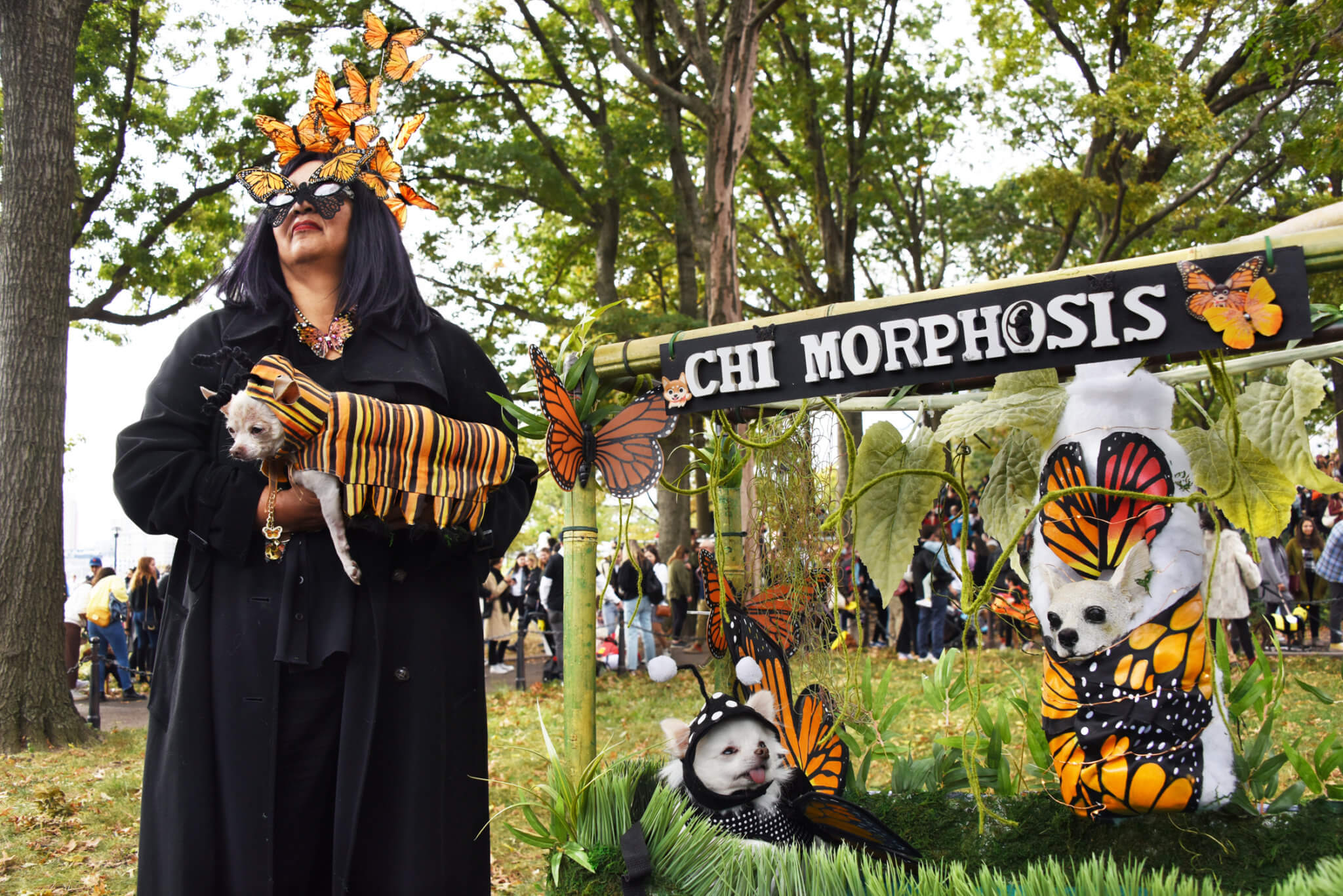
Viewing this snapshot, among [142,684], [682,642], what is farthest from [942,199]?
[142,684]

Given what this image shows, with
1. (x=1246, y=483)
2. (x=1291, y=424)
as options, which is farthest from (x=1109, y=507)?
(x=1291, y=424)

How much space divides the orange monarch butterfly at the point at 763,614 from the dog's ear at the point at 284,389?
1729 mm

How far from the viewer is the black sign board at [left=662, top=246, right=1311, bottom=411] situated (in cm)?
189

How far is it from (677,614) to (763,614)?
21.9 feet

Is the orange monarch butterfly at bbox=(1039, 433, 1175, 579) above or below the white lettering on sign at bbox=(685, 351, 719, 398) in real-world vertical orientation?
below

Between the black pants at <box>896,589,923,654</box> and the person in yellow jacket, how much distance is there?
24.1 feet

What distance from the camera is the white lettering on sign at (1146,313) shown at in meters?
1.95

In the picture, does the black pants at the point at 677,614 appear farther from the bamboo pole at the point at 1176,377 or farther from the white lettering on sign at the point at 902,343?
the white lettering on sign at the point at 902,343

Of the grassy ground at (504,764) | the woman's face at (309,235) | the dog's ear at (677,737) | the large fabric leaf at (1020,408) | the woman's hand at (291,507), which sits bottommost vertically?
the grassy ground at (504,764)

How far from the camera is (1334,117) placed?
26.2 ft

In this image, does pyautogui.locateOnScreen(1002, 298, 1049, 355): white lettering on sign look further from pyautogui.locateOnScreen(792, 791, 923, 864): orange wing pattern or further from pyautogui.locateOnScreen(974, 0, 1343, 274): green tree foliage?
pyautogui.locateOnScreen(974, 0, 1343, 274): green tree foliage

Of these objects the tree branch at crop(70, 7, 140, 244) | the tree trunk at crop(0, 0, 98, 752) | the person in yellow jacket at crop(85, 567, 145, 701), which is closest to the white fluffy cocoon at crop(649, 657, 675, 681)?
the tree trunk at crop(0, 0, 98, 752)

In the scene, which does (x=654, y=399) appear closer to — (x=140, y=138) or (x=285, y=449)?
(x=285, y=449)

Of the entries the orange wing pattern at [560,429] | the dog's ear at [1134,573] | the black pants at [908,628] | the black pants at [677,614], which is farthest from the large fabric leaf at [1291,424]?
the black pants at [908,628]
